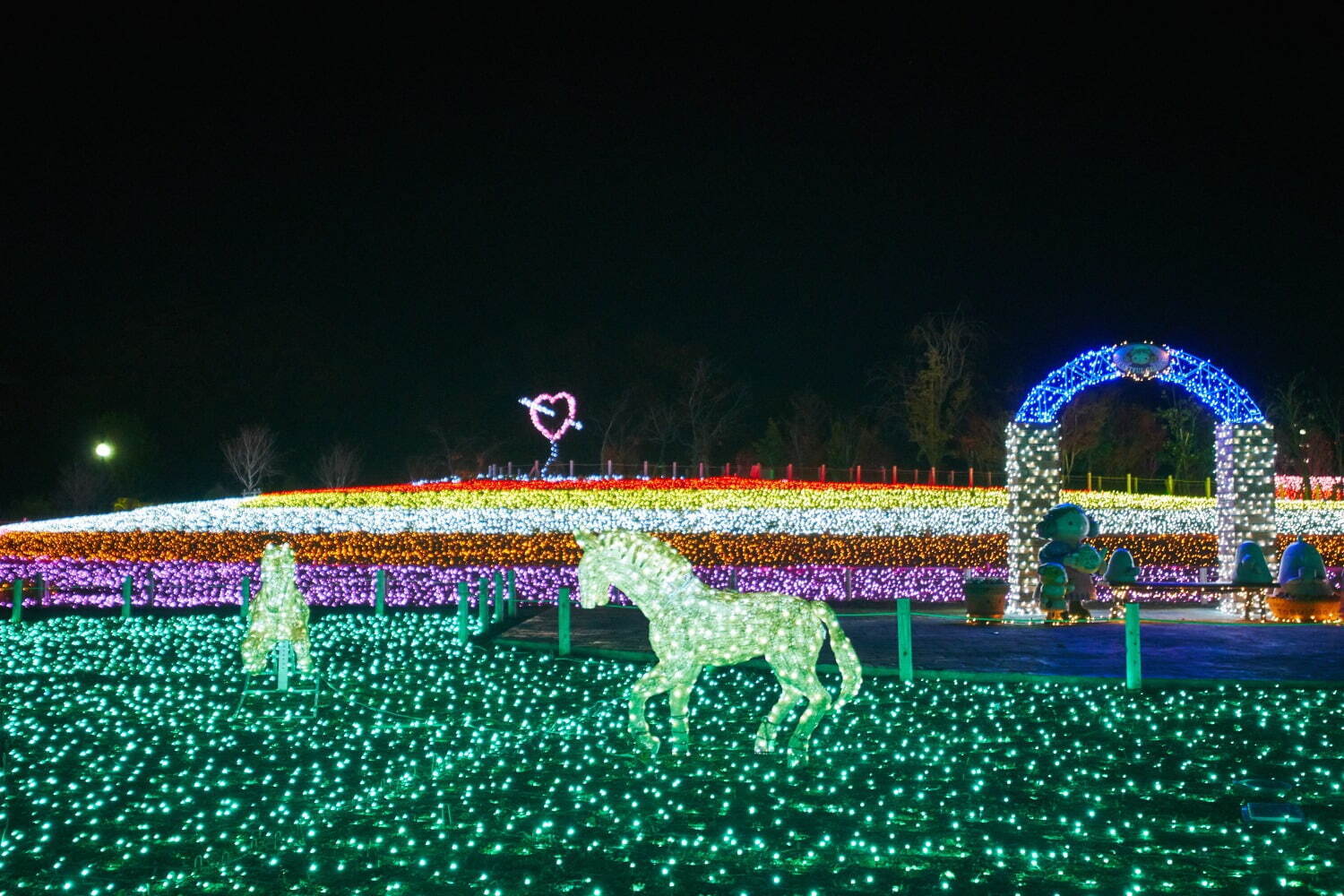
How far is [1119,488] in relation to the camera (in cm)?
4119

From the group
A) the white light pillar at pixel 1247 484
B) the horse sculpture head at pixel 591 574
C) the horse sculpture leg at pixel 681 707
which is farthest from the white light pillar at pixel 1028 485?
the horse sculpture head at pixel 591 574

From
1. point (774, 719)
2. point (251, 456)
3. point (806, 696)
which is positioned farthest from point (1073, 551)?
point (251, 456)

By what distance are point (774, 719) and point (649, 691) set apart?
817 mm

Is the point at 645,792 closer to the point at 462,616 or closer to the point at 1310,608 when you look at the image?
the point at 462,616

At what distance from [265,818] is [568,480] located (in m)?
29.9

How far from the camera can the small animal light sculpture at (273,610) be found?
1038 centimetres

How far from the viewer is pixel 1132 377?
1733 centimetres

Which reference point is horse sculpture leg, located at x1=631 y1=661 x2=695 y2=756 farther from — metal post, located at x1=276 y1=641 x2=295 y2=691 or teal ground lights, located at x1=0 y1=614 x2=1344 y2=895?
metal post, located at x1=276 y1=641 x2=295 y2=691

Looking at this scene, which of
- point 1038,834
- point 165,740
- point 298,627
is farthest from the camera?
point 298,627

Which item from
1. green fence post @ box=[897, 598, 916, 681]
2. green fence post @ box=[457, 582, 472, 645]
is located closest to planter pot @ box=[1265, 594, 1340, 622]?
green fence post @ box=[897, 598, 916, 681]

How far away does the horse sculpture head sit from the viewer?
724cm

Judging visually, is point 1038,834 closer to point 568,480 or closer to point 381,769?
point 381,769

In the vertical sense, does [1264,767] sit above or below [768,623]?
below

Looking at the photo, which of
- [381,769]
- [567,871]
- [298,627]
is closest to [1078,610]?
[298,627]
